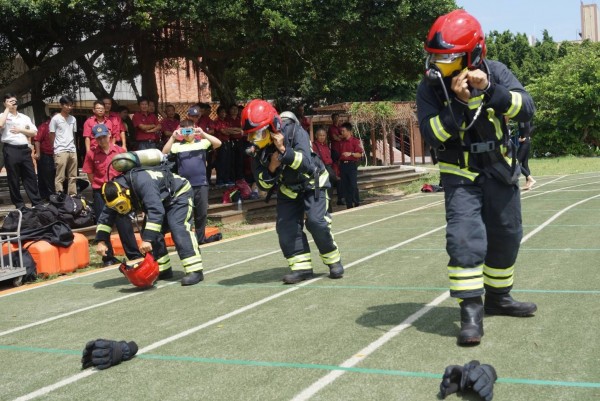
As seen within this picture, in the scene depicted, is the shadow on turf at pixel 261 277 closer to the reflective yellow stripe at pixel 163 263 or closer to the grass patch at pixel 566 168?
the reflective yellow stripe at pixel 163 263

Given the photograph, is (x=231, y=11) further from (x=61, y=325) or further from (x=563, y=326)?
(x=563, y=326)

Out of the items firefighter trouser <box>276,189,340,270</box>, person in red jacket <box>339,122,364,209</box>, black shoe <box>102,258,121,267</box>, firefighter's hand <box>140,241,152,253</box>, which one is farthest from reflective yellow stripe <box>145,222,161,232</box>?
person in red jacket <box>339,122,364,209</box>

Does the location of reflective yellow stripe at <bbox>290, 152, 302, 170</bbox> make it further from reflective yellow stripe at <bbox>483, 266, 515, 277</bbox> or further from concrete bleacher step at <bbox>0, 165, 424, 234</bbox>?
concrete bleacher step at <bbox>0, 165, 424, 234</bbox>

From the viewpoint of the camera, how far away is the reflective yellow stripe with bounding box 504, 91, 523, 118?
211 inches

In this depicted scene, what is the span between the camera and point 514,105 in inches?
211

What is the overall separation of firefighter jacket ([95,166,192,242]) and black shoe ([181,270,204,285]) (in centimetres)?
61

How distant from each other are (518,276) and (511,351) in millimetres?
2699

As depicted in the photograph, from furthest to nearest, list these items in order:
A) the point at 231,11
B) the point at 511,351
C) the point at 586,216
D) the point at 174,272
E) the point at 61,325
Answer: the point at 231,11, the point at 586,216, the point at 174,272, the point at 61,325, the point at 511,351

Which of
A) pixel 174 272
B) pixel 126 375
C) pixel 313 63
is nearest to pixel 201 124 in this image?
pixel 313 63

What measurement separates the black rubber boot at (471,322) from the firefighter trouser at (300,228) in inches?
112

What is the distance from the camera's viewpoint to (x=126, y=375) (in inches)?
208

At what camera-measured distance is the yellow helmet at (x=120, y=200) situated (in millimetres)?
8156

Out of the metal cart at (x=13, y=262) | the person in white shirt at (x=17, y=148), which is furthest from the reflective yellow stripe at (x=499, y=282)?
the person in white shirt at (x=17, y=148)

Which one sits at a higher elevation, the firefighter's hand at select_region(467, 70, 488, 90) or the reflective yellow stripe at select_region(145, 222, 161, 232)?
the firefighter's hand at select_region(467, 70, 488, 90)
